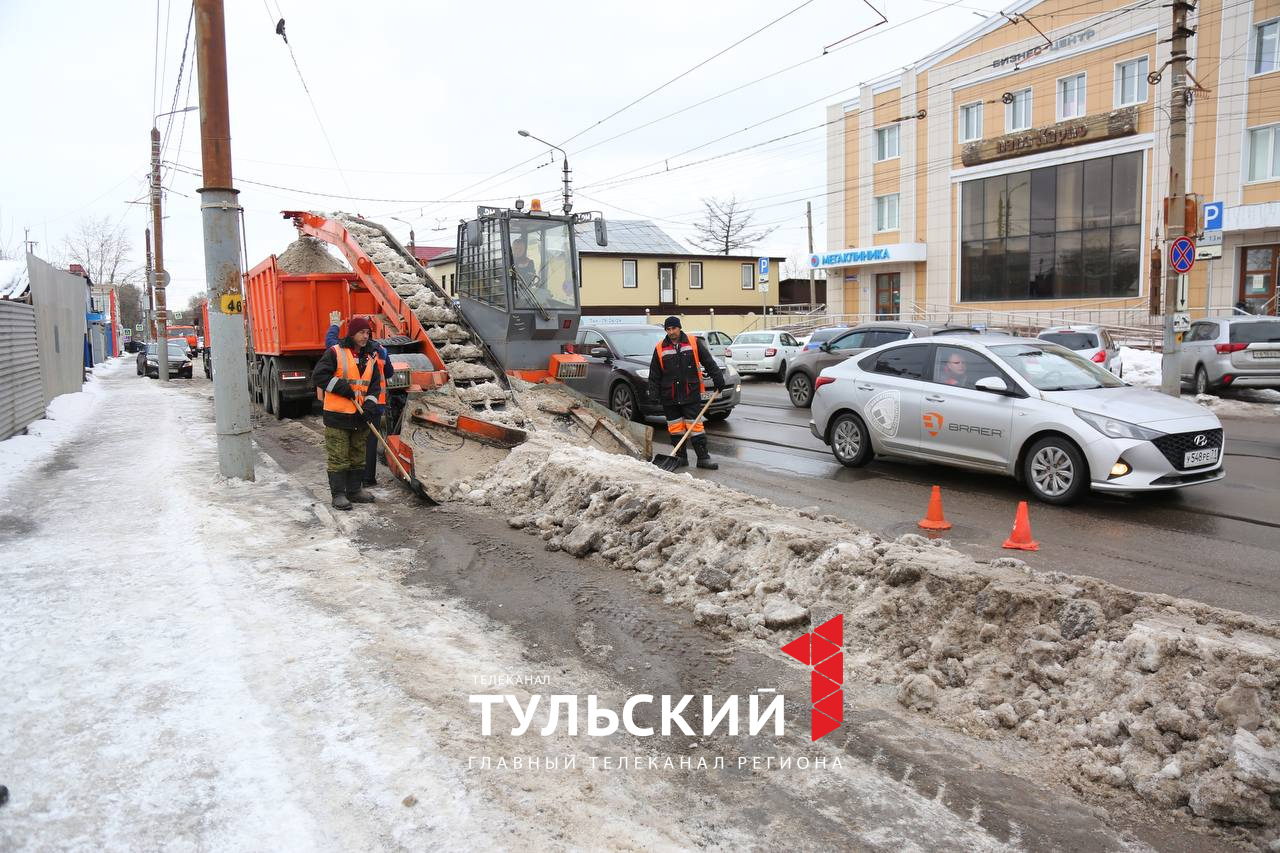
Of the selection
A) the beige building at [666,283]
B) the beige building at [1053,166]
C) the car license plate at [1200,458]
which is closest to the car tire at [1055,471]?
the car license plate at [1200,458]

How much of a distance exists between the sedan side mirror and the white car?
54.5ft

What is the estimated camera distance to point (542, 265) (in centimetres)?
1236

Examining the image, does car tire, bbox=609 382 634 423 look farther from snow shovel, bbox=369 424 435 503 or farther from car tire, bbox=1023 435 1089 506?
car tire, bbox=1023 435 1089 506

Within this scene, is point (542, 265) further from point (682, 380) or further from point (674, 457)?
point (674, 457)

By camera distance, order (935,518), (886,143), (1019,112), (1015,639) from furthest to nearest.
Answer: (886,143) < (1019,112) < (935,518) < (1015,639)

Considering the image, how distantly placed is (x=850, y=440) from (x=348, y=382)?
5678mm

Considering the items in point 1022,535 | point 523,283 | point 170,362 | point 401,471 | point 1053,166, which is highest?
point 1053,166

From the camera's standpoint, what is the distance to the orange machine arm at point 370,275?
11774 mm

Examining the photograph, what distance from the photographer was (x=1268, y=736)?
3.30 meters

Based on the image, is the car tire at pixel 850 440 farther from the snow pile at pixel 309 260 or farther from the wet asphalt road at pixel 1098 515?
the snow pile at pixel 309 260

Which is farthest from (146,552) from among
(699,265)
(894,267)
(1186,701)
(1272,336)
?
(699,265)

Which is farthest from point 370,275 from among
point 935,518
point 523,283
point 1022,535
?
point 1022,535

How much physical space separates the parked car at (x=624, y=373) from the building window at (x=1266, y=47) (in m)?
22.7

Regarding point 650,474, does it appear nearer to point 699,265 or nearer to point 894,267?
point 894,267
